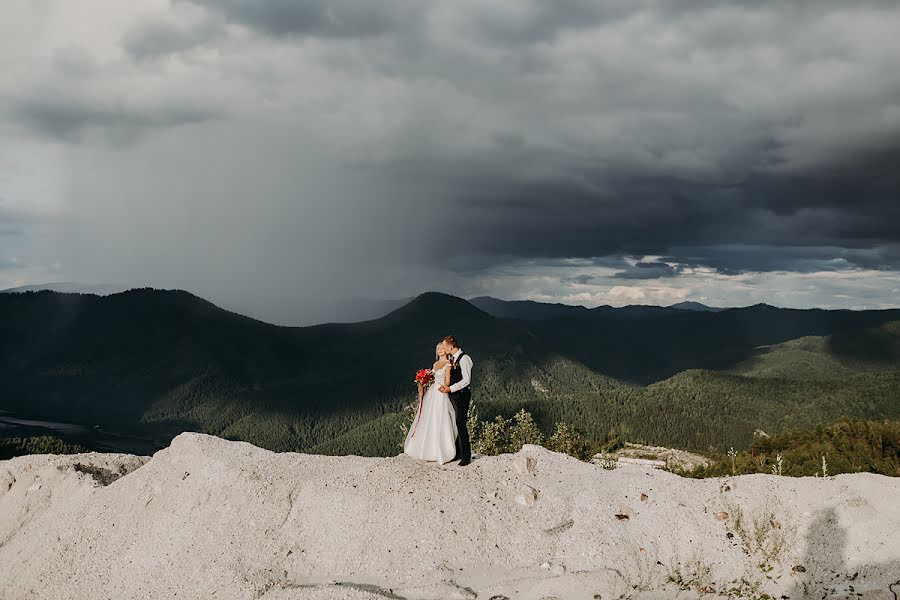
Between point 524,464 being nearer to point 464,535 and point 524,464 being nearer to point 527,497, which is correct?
point 527,497

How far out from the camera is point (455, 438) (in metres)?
21.1

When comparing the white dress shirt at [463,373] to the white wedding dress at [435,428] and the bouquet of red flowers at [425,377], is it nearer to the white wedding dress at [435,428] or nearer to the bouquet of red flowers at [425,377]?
the white wedding dress at [435,428]

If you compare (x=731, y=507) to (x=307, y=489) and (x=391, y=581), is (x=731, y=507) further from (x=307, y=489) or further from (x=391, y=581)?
(x=307, y=489)

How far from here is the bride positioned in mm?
20484

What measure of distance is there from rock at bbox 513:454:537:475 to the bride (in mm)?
2466

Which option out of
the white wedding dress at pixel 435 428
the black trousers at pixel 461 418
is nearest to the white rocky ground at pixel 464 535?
the white wedding dress at pixel 435 428

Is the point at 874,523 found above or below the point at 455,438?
below

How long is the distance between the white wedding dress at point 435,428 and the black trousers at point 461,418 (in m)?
0.18

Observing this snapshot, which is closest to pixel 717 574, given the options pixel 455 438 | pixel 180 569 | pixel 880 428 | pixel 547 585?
pixel 547 585

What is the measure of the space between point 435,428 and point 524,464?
372 centimetres

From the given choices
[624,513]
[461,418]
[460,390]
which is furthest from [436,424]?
[624,513]

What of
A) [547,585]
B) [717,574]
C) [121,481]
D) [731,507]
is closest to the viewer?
[547,585]

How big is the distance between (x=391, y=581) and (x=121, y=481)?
16834mm

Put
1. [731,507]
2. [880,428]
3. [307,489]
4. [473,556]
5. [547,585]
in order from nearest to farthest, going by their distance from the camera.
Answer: [547,585]
[473,556]
[731,507]
[307,489]
[880,428]
